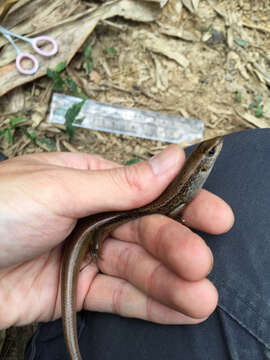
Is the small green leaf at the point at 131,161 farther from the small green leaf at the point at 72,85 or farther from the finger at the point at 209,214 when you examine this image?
the finger at the point at 209,214

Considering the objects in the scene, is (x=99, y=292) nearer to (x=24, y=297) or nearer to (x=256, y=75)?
(x=24, y=297)

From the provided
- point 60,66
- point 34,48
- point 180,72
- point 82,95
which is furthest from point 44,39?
point 180,72

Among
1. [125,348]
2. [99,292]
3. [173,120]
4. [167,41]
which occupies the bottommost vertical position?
[125,348]

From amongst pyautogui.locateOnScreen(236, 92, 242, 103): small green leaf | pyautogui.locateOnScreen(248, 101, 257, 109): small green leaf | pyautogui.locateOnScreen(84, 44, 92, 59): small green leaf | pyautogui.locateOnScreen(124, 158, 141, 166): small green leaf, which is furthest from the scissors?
pyautogui.locateOnScreen(248, 101, 257, 109): small green leaf

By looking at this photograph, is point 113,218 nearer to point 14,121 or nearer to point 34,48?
point 14,121

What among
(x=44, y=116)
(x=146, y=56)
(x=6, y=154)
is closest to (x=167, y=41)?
(x=146, y=56)

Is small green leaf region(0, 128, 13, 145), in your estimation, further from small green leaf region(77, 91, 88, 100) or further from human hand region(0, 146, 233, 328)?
human hand region(0, 146, 233, 328)
